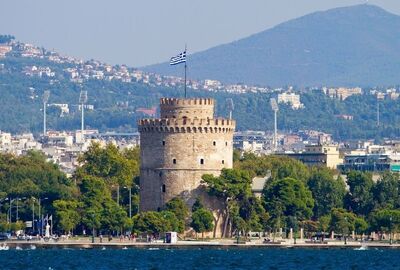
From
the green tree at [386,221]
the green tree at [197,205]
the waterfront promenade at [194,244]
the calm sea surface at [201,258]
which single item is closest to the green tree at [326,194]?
the green tree at [386,221]

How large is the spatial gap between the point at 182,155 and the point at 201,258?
67.4 feet

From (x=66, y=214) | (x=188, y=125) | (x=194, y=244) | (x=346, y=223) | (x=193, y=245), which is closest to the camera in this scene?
(x=193, y=245)

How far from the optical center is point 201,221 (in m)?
118

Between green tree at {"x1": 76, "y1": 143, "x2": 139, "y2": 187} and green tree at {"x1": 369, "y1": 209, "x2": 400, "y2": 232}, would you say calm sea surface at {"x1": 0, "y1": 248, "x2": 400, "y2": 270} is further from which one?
green tree at {"x1": 76, "y1": 143, "x2": 139, "y2": 187}

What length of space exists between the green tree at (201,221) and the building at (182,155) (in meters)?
2.07

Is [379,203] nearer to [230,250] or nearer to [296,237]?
[296,237]

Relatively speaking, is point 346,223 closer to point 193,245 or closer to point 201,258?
point 193,245

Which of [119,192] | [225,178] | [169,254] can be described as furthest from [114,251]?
[119,192]

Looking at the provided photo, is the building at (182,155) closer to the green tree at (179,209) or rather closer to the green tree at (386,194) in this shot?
the green tree at (179,209)

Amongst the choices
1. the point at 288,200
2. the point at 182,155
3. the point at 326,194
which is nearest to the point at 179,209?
the point at 182,155

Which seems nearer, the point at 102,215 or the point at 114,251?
the point at 114,251

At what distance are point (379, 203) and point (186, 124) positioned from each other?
44.3 feet

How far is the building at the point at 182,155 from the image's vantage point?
121 m

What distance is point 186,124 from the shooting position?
122 metres
